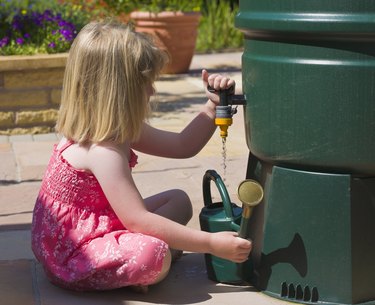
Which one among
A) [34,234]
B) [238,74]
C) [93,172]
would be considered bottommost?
[238,74]

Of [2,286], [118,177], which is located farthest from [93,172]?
[2,286]

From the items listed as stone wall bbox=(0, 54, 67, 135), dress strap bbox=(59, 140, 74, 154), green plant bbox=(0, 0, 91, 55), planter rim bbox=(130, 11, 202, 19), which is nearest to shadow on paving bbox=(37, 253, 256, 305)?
dress strap bbox=(59, 140, 74, 154)

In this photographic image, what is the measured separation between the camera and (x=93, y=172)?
123 inches

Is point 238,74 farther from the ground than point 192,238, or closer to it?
closer to it

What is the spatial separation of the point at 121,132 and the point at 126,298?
61cm

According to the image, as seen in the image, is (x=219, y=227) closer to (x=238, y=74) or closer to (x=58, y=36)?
(x=58, y=36)

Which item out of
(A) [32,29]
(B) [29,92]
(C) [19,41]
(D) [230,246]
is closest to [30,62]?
(B) [29,92]

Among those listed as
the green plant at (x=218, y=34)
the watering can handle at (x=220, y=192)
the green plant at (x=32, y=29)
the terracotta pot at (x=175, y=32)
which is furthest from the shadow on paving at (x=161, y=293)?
the green plant at (x=218, y=34)

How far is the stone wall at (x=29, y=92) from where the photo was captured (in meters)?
6.18

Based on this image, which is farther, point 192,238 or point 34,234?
point 34,234

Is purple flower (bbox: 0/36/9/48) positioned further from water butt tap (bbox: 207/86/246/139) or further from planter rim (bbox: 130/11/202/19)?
water butt tap (bbox: 207/86/246/139)

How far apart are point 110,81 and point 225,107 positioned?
1.38 feet

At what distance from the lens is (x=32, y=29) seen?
6805 millimetres

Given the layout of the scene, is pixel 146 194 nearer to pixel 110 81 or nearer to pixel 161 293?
pixel 161 293
